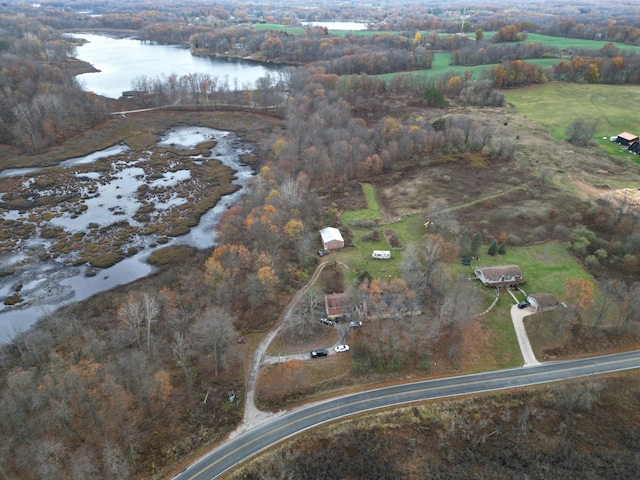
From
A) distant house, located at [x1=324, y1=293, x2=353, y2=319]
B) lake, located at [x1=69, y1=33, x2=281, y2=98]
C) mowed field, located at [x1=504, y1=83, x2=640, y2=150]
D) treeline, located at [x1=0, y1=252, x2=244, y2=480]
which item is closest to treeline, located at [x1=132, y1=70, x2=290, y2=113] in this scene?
lake, located at [x1=69, y1=33, x2=281, y2=98]

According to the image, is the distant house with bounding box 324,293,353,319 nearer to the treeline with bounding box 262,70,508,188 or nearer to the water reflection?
the water reflection

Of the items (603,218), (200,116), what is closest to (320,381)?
(603,218)

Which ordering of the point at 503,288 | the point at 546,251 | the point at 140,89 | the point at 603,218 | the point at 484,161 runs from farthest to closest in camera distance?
the point at 140,89, the point at 484,161, the point at 603,218, the point at 546,251, the point at 503,288

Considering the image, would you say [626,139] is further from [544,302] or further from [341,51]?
[341,51]

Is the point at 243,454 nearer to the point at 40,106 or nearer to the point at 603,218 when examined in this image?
the point at 603,218

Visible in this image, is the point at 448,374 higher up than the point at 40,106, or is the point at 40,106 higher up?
the point at 40,106

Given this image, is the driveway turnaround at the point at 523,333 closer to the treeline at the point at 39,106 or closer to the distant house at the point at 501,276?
the distant house at the point at 501,276

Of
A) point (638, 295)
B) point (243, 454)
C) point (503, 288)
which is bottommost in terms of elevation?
point (243, 454)
